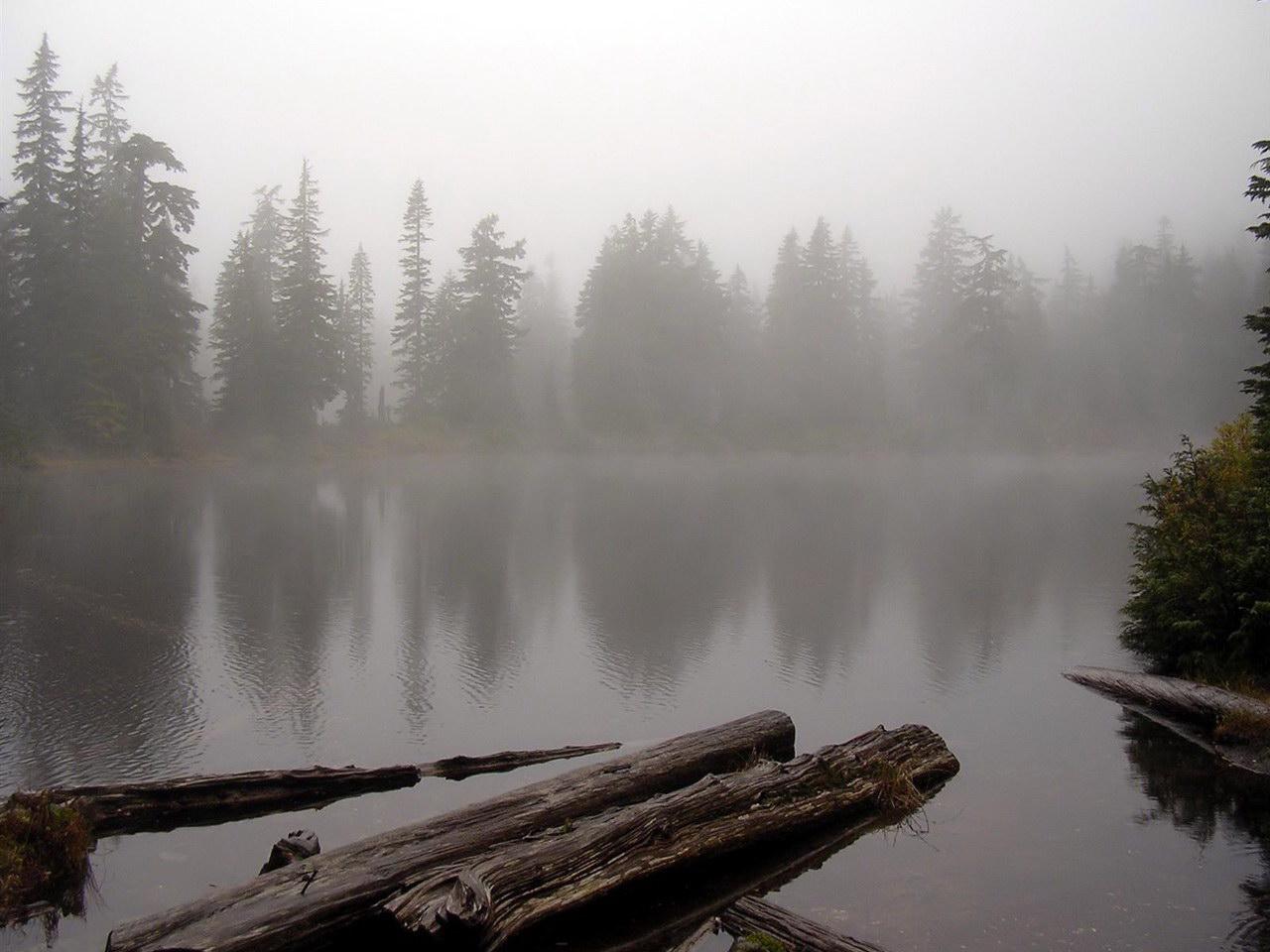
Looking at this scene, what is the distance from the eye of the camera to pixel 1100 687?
487 inches

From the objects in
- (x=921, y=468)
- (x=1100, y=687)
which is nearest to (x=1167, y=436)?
(x=921, y=468)

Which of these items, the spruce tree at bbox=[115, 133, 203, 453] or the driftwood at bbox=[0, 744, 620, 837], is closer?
the driftwood at bbox=[0, 744, 620, 837]

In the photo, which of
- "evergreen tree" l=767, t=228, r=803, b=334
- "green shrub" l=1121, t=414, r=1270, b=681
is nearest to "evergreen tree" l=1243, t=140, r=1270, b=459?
"green shrub" l=1121, t=414, r=1270, b=681

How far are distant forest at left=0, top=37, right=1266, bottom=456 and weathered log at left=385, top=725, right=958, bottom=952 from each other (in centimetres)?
4168

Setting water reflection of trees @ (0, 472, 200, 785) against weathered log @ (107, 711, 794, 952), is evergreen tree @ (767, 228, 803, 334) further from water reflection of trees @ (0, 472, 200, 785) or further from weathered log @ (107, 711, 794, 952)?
weathered log @ (107, 711, 794, 952)

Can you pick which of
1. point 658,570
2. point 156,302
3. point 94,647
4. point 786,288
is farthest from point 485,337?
point 94,647

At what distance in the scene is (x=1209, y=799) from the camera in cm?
860

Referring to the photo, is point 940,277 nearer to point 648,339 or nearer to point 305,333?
point 648,339

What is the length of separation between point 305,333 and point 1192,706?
52.0 meters

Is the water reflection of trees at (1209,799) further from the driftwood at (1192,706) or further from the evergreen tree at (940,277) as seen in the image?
the evergreen tree at (940,277)

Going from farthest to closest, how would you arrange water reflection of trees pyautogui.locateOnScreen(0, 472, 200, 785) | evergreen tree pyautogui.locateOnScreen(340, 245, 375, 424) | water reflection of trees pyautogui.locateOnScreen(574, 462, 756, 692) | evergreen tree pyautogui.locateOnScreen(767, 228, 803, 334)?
evergreen tree pyautogui.locateOnScreen(767, 228, 803, 334), evergreen tree pyautogui.locateOnScreen(340, 245, 375, 424), water reflection of trees pyautogui.locateOnScreen(574, 462, 756, 692), water reflection of trees pyautogui.locateOnScreen(0, 472, 200, 785)

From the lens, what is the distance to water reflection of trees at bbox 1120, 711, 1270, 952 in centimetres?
649

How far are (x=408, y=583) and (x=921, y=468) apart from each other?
47.8 metres

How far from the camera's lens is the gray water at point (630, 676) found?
6855mm
